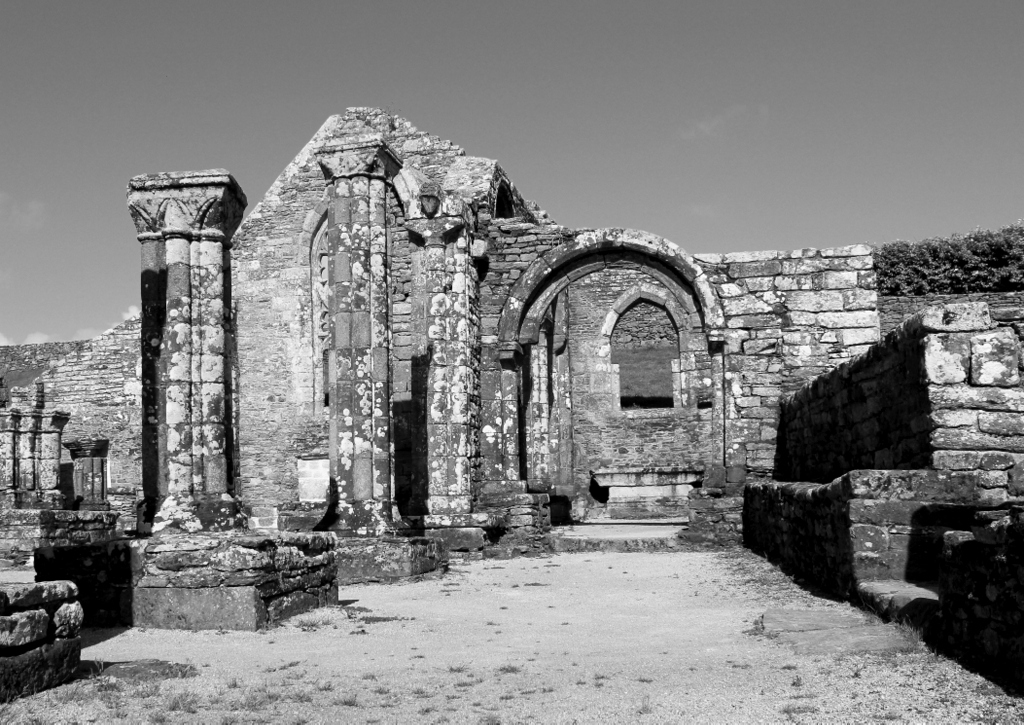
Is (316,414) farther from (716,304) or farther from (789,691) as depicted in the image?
(789,691)

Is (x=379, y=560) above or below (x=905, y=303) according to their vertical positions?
below

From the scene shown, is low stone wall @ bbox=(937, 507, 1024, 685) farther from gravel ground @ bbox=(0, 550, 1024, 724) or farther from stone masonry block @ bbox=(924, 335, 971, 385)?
stone masonry block @ bbox=(924, 335, 971, 385)

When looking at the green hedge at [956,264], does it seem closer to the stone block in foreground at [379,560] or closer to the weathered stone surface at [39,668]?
the stone block in foreground at [379,560]

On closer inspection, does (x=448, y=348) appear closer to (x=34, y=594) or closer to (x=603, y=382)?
(x=34, y=594)

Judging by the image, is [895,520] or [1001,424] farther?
[1001,424]

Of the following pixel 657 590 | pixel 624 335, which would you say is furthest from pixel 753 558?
pixel 624 335

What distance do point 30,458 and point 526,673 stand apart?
1681 cm

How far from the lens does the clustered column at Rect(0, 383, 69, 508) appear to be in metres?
19.6

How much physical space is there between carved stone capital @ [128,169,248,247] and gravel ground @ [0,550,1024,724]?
4065 mm

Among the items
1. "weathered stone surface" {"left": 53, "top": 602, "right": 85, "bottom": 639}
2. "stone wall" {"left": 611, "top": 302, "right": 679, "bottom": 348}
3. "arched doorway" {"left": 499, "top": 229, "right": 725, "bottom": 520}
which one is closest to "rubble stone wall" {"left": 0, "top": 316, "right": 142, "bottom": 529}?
"arched doorway" {"left": 499, "top": 229, "right": 725, "bottom": 520}

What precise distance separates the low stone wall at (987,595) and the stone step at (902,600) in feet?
1.24

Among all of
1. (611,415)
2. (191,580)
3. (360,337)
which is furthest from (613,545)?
(611,415)

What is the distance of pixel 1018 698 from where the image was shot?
4.34m

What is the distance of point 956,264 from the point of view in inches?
844
